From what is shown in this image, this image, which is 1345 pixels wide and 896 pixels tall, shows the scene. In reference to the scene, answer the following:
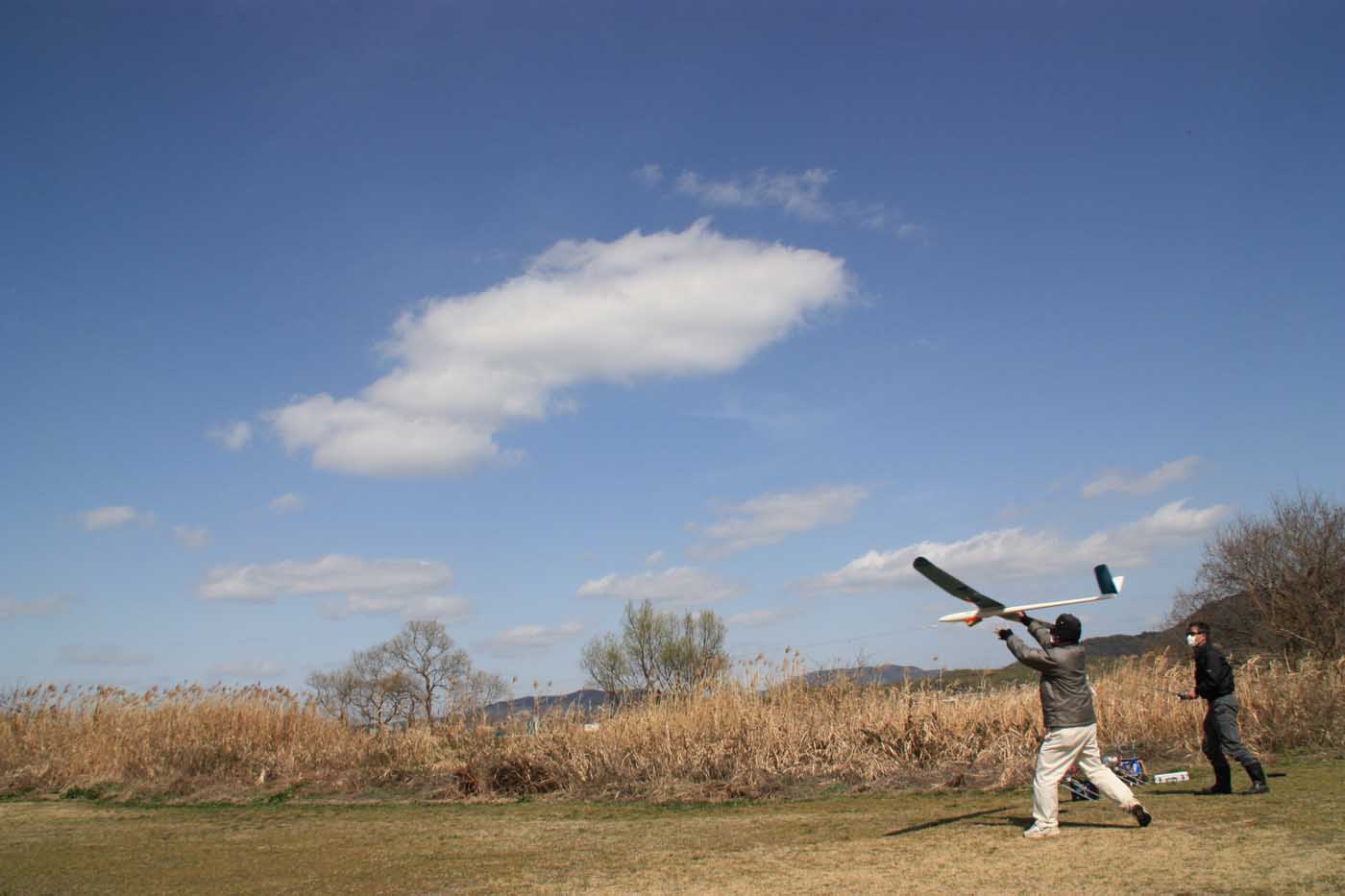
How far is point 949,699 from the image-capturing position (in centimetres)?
1429

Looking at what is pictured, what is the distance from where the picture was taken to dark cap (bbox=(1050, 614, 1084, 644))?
321 inches

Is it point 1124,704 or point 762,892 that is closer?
point 762,892

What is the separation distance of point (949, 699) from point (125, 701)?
15.2 meters

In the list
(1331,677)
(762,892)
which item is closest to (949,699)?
(1331,677)

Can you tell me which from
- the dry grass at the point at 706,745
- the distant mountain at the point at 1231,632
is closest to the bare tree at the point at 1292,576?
the distant mountain at the point at 1231,632

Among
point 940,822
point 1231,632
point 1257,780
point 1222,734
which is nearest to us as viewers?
point 940,822

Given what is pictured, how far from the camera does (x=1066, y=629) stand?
26.9ft

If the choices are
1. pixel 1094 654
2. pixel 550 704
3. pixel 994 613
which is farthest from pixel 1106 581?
pixel 1094 654

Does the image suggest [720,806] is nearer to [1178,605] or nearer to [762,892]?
[762,892]

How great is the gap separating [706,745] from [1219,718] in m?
6.65

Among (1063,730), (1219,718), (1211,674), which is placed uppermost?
(1211,674)

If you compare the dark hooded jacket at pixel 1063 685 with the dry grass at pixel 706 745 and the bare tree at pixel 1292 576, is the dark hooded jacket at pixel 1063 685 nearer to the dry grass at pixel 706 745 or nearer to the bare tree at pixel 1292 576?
the dry grass at pixel 706 745

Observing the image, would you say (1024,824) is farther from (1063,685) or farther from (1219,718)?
(1219,718)

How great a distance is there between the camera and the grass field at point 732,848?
6473 mm
